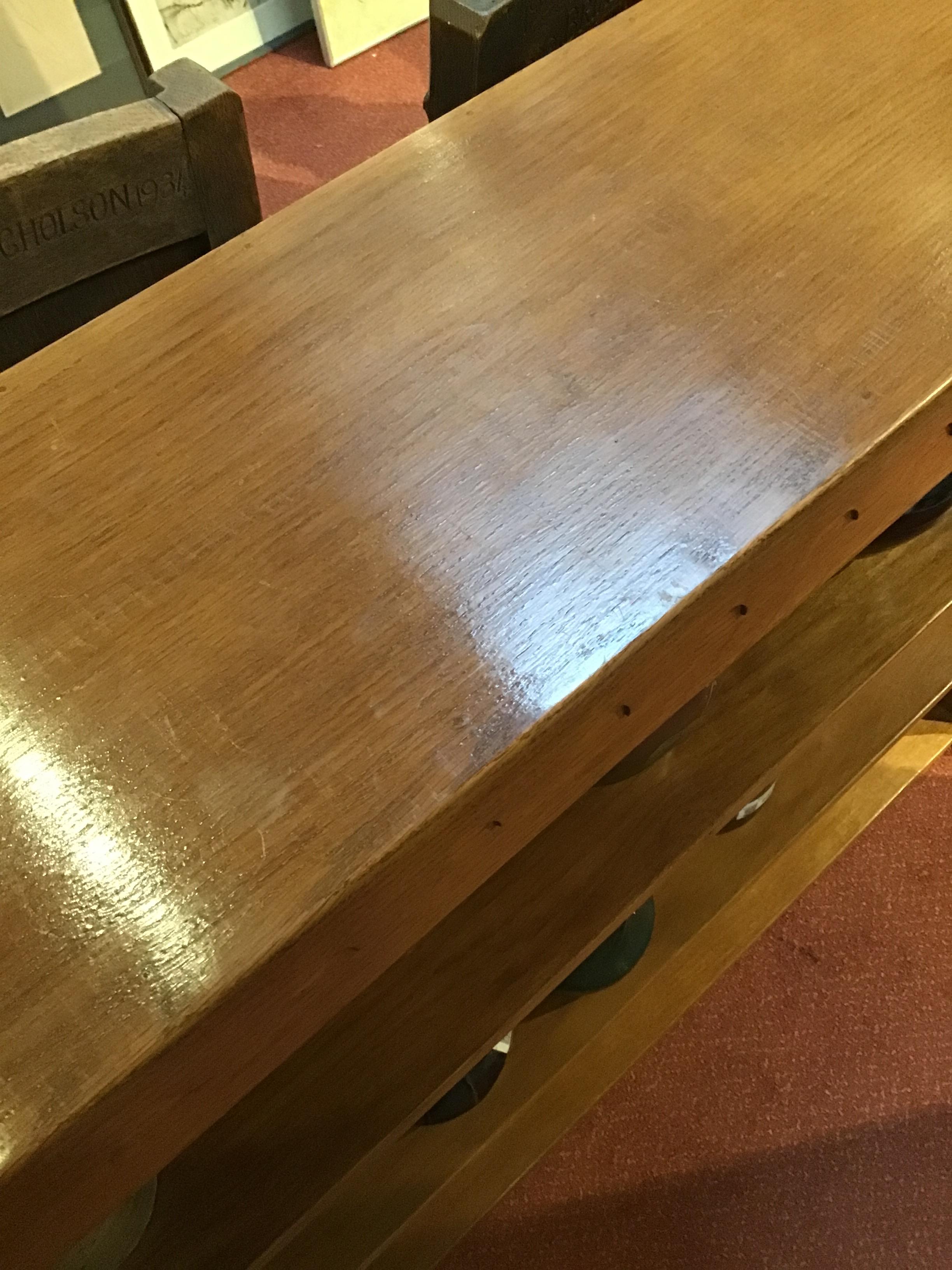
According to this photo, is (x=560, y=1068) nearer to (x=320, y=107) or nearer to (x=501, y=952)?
(x=501, y=952)

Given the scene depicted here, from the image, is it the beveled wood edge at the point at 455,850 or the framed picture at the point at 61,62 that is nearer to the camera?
the beveled wood edge at the point at 455,850

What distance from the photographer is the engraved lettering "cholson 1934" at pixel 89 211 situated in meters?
0.58

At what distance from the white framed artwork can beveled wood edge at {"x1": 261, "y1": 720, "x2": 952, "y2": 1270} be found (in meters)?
1.55

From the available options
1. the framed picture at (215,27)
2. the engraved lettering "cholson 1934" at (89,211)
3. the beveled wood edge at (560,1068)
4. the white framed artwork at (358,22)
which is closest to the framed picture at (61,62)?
the framed picture at (215,27)

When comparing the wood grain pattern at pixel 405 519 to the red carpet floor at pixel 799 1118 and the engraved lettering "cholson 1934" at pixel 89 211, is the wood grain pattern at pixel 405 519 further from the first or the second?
the red carpet floor at pixel 799 1118

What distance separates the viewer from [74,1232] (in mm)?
312

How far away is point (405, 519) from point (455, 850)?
0.13 meters

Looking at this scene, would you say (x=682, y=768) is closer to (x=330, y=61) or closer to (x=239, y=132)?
(x=239, y=132)

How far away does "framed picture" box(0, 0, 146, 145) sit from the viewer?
141 centimetres

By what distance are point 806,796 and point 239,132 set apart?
0.67m

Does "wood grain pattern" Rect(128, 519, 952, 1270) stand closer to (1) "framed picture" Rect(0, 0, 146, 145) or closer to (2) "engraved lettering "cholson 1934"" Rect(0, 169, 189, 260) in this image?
(2) "engraved lettering "cholson 1934"" Rect(0, 169, 189, 260)

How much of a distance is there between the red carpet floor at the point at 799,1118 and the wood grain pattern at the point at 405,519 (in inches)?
30.3

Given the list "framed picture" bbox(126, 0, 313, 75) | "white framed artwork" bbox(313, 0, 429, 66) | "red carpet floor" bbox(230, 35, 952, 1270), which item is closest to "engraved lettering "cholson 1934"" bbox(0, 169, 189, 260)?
"red carpet floor" bbox(230, 35, 952, 1270)

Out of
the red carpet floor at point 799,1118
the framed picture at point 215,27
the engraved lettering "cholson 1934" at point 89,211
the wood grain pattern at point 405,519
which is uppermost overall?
the framed picture at point 215,27
